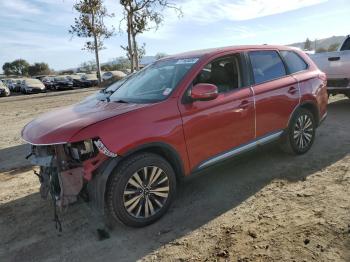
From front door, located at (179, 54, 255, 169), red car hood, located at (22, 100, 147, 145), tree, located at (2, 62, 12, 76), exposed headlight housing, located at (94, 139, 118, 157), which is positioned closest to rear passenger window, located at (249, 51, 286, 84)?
front door, located at (179, 54, 255, 169)

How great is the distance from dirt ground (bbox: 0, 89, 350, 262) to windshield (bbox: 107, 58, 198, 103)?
3.65 ft

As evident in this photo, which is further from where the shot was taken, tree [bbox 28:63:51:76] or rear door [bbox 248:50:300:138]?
tree [bbox 28:63:51:76]

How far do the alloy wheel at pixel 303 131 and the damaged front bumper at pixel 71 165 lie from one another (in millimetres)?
3263

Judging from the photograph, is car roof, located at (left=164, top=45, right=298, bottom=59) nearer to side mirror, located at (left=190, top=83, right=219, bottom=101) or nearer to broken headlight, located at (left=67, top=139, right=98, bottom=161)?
side mirror, located at (left=190, top=83, right=219, bottom=101)

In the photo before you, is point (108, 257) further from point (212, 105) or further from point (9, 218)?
point (212, 105)

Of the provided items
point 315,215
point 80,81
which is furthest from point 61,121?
point 80,81

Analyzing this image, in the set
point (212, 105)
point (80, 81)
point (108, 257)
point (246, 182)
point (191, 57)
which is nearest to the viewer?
point (108, 257)

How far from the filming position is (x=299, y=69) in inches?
234

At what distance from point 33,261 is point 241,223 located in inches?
83.4

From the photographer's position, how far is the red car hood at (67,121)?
3.74m

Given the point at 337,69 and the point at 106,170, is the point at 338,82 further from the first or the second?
the point at 106,170

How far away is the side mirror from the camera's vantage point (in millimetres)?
4199

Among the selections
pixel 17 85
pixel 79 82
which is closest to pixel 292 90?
pixel 79 82

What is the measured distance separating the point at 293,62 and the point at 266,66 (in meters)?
0.77
